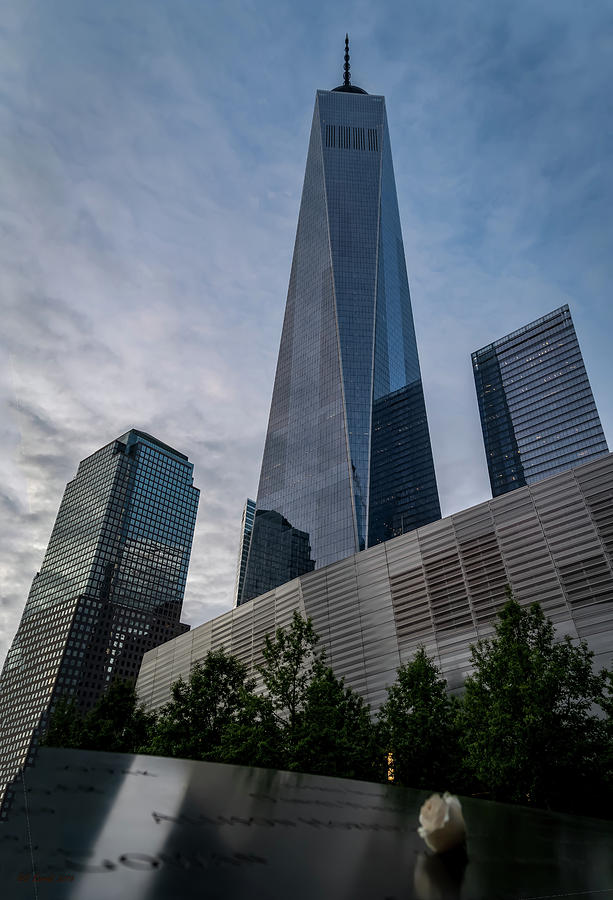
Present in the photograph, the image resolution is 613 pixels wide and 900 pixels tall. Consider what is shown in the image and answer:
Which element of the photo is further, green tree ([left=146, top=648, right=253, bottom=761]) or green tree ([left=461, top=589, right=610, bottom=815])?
green tree ([left=146, top=648, right=253, bottom=761])

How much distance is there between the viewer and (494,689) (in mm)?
25781

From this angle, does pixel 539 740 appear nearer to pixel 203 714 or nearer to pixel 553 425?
pixel 203 714

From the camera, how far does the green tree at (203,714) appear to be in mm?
34312

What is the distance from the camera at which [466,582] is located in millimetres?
44500

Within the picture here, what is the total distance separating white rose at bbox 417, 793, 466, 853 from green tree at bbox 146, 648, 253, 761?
95.9 feet

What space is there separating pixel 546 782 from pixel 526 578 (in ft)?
62.9

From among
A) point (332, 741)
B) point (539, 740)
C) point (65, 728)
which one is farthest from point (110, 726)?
point (539, 740)

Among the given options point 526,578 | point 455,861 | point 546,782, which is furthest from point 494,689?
point 455,861

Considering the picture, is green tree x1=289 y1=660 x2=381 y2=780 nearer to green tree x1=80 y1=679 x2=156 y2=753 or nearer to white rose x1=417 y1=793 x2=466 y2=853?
green tree x1=80 y1=679 x2=156 y2=753

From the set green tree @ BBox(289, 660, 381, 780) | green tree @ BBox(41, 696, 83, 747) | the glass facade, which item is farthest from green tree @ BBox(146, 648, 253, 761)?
the glass facade

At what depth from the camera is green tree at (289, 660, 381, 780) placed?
2798 cm

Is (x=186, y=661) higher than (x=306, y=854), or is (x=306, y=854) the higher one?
(x=186, y=661)

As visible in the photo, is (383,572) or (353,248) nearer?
(383,572)

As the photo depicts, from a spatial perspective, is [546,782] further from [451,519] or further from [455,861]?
[451,519]
